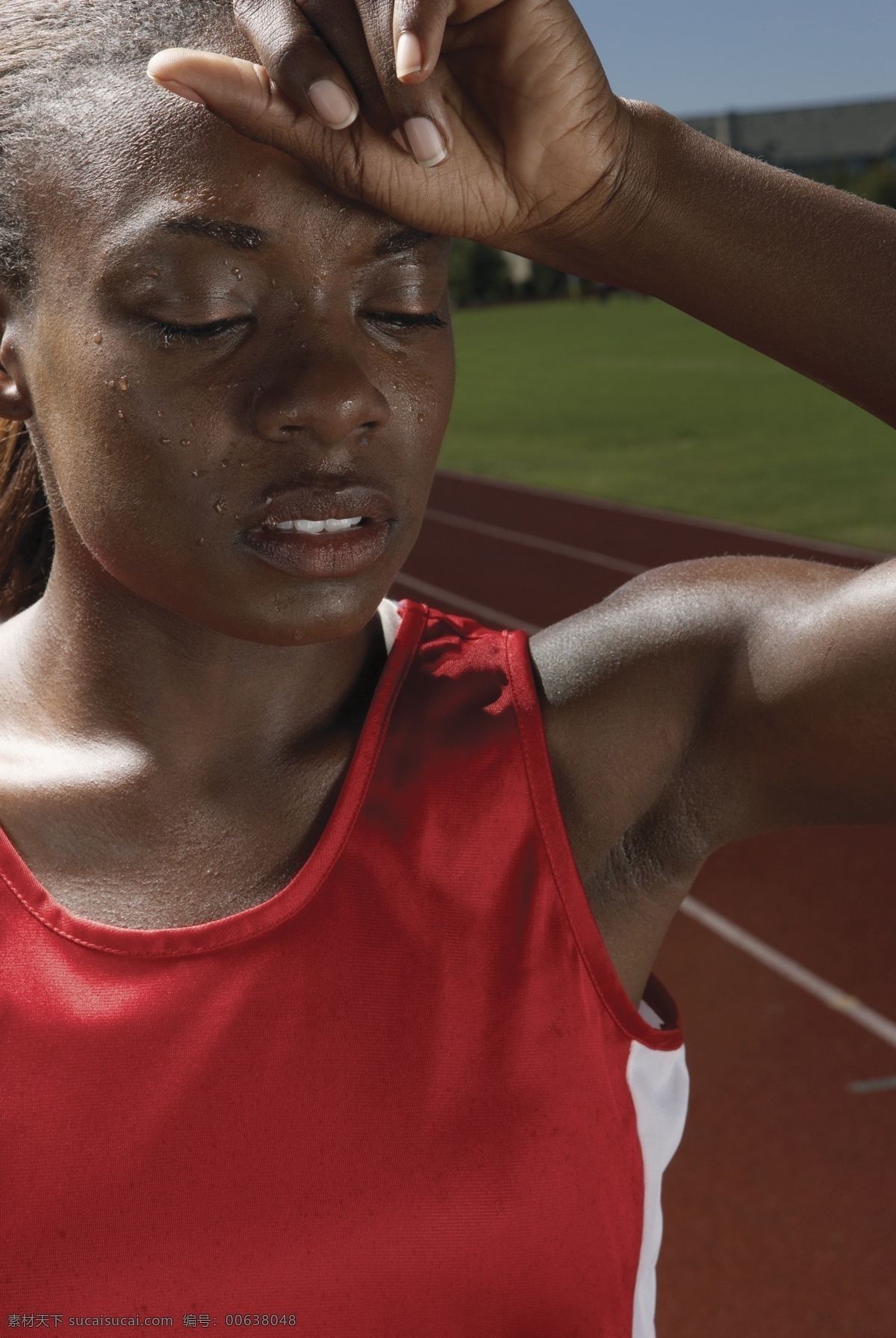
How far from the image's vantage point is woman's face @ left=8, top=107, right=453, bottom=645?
3.81ft

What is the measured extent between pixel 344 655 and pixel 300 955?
31 centimetres

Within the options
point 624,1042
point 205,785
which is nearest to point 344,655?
point 205,785

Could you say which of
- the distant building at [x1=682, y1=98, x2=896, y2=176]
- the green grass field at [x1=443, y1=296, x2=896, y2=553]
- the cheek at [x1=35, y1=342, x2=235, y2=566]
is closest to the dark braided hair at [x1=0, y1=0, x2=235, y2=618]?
the cheek at [x1=35, y1=342, x2=235, y2=566]

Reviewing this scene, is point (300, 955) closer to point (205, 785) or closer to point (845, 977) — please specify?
point (205, 785)

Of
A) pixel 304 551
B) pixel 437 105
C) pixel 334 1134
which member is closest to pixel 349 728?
pixel 304 551

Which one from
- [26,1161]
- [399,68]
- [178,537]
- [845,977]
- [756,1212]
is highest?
[399,68]

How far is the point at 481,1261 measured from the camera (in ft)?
4.11

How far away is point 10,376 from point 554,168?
516 mm

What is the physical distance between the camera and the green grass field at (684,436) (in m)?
11.1

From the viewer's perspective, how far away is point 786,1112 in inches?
140

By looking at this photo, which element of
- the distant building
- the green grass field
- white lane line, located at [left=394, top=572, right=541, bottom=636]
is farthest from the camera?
the distant building

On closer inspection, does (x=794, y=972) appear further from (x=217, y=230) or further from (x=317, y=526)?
(x=217, y=230)

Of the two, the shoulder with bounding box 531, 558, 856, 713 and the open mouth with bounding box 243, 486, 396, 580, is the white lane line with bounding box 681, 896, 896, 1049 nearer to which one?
the shoulder with bounding box 531, 558, 856, 713

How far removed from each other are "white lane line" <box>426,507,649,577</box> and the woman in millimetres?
6782
